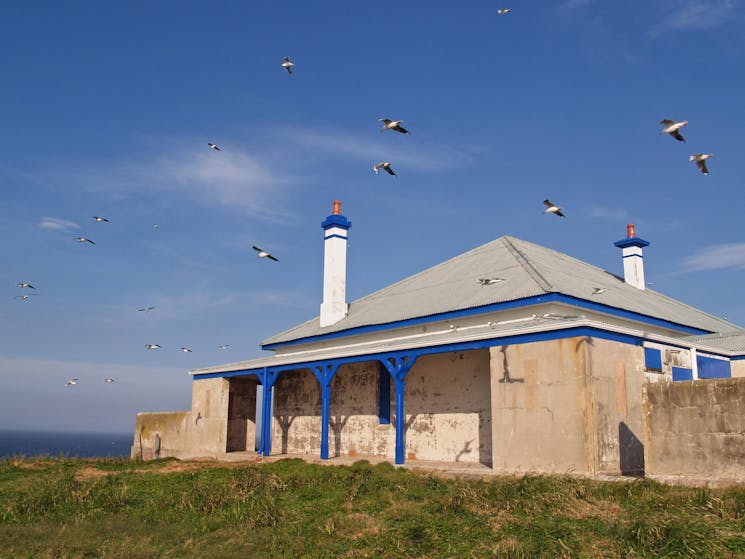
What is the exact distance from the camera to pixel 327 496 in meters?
12.7

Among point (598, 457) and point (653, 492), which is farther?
point (598, 457)

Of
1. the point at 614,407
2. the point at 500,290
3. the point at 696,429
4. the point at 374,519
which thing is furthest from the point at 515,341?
the point at 374,519

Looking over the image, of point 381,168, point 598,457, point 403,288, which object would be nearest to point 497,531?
point 598,457

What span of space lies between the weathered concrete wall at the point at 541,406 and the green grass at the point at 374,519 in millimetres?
1761

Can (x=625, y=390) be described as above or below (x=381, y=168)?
below

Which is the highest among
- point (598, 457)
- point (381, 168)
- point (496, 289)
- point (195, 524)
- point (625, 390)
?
point (381, 168)

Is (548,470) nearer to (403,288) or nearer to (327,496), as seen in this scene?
(327,496)

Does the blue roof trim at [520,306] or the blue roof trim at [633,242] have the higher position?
the blue roof trim at [633,242]

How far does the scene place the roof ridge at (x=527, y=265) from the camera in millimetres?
18133

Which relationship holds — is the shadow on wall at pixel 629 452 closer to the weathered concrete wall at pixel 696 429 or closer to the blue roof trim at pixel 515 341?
the blue roof trim at pixel 515 341

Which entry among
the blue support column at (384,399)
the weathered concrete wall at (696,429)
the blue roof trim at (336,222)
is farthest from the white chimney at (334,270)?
the weathered concrete wall at (696,429)

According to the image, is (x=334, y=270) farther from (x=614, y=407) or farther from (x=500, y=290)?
(x=614, y=407)

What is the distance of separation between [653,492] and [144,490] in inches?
374

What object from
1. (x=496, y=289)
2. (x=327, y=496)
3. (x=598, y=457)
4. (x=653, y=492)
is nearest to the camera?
(x=653, y=492)
